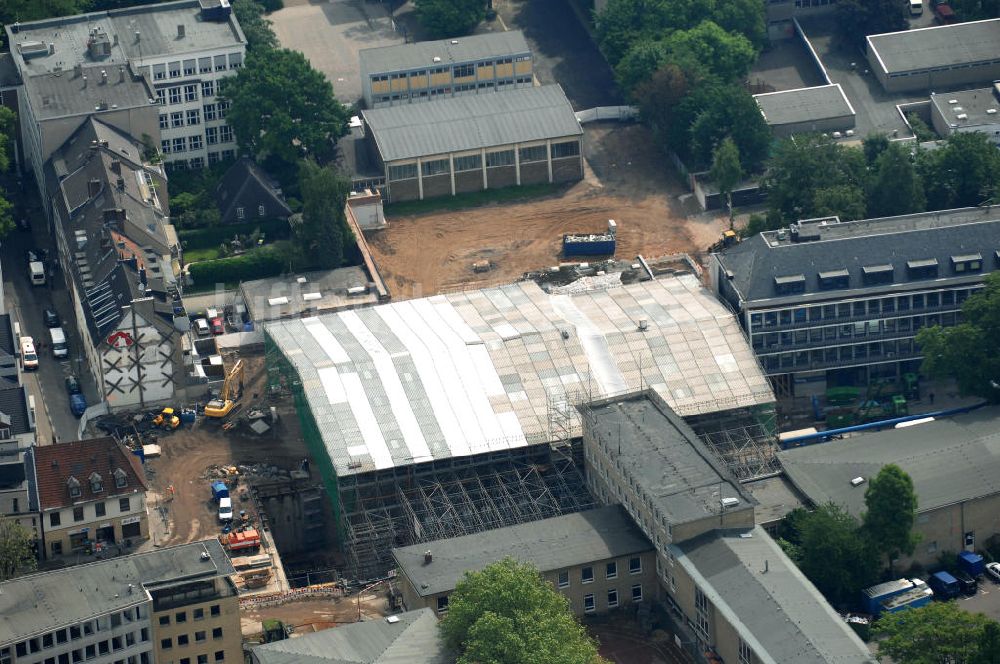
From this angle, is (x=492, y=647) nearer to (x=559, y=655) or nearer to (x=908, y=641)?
(x=559, y=655)

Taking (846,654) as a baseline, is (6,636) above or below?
above

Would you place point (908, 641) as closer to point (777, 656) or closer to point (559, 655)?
point (777, 656)

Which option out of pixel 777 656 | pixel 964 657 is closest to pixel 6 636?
pixel 777 656

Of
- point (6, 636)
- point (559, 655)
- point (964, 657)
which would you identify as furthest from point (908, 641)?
point (6, 636)

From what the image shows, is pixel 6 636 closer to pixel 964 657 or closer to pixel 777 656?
pixel 777 656

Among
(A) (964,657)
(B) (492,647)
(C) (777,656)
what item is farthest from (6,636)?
(A) (964,657)

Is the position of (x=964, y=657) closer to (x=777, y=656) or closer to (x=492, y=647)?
(x=777, y=656)
